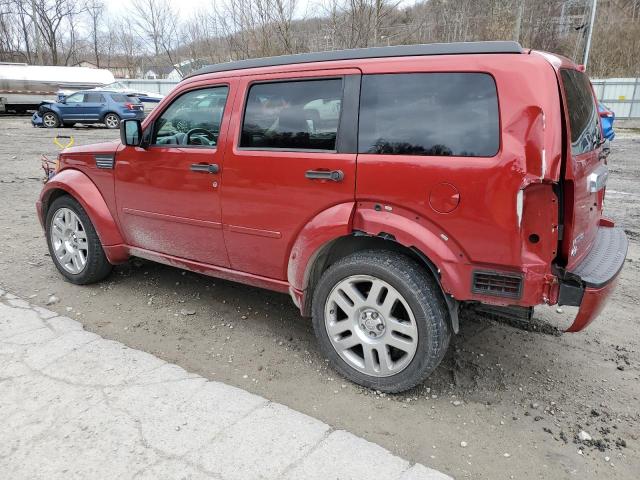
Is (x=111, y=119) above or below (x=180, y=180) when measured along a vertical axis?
above

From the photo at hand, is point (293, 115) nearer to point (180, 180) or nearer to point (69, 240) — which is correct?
point (180, 180)

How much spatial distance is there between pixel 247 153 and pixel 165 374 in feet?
4.92

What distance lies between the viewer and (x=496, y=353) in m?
3.54

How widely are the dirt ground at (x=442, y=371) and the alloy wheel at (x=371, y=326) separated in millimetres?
207

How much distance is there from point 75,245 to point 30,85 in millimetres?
27741

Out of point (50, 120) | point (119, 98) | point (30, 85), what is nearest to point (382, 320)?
point (119, 98)

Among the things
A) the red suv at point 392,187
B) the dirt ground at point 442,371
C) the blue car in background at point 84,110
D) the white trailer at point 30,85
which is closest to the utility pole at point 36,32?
the white trailer at point 30,85

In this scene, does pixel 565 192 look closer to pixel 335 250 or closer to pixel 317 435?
pixel 335 250

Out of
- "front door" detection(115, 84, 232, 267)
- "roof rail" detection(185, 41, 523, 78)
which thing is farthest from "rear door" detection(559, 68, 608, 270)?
"front door" detection(115, 84, 232, 267)

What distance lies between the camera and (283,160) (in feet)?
10.6

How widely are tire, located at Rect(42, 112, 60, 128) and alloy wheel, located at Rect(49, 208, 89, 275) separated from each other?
64.9 feet

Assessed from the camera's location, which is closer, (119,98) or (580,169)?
(580,169)

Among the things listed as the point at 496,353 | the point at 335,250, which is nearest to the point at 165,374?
the point at 335,250

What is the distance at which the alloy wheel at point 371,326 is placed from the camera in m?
2.93
